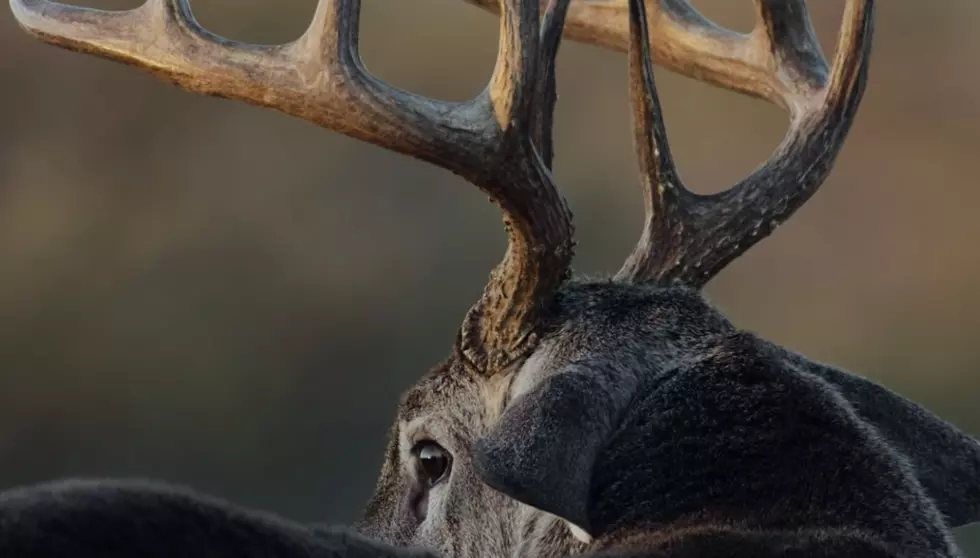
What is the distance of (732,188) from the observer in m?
1.91

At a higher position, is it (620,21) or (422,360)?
(620,21)

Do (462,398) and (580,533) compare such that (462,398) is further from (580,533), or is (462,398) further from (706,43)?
(706,43)

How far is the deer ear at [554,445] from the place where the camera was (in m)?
1.30

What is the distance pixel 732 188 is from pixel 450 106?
20.4 inches

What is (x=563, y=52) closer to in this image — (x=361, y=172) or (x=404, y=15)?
(x=404, y=15)

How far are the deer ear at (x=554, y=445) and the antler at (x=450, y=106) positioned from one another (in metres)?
0.25

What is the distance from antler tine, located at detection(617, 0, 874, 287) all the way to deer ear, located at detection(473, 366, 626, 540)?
18.0 inches

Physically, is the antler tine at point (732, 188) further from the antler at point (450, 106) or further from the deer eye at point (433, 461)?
the deer eye at point (433, 461)

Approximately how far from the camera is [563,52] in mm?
4121

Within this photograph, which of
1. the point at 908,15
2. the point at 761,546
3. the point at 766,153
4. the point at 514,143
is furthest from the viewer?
the point at 908,15

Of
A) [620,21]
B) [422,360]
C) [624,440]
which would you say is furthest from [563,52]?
[624,440]

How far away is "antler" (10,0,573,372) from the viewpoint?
1634 millimetres

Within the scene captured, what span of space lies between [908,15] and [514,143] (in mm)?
2906

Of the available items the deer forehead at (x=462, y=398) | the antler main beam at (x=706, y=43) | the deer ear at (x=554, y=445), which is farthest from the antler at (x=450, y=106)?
the antler main beam at (x=706, y=43)
